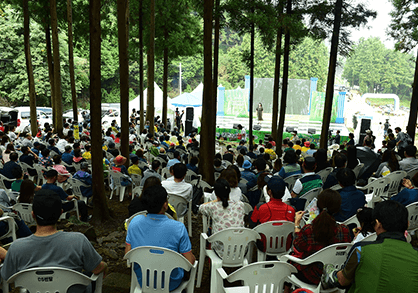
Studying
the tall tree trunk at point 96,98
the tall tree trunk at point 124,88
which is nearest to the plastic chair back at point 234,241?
the tall tree trunk at point 96,98

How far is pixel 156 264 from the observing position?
2936 mm

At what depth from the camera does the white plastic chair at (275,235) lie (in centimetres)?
383

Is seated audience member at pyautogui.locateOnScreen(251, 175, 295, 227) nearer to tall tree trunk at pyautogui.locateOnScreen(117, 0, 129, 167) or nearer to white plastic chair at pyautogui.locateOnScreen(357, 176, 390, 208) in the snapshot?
white plastic chair at pyautogui.locateOnScreen(357, 176, 390, 208)

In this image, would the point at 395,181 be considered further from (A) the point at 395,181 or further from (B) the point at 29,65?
(B) the point at 29,65

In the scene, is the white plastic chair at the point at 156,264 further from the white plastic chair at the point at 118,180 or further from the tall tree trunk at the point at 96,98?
the white plastic chair at the point at 118,180

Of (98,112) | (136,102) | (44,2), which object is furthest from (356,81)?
(98,112)

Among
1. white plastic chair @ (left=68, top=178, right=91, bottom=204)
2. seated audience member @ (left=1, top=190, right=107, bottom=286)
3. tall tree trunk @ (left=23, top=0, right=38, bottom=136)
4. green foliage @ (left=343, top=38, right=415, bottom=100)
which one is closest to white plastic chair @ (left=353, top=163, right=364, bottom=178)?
white plastic chair @ (left=68, top=178, right=91, bottom=204)

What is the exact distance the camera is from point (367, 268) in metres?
2.24

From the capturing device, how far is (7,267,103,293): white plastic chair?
2.48m

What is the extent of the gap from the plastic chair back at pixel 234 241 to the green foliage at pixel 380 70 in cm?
8296

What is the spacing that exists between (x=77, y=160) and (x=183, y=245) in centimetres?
619

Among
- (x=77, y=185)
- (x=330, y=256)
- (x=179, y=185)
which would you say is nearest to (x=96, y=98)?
(x=77, y=185)

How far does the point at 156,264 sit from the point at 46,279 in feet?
2.79

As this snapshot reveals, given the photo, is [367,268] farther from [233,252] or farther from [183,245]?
[233,252]
